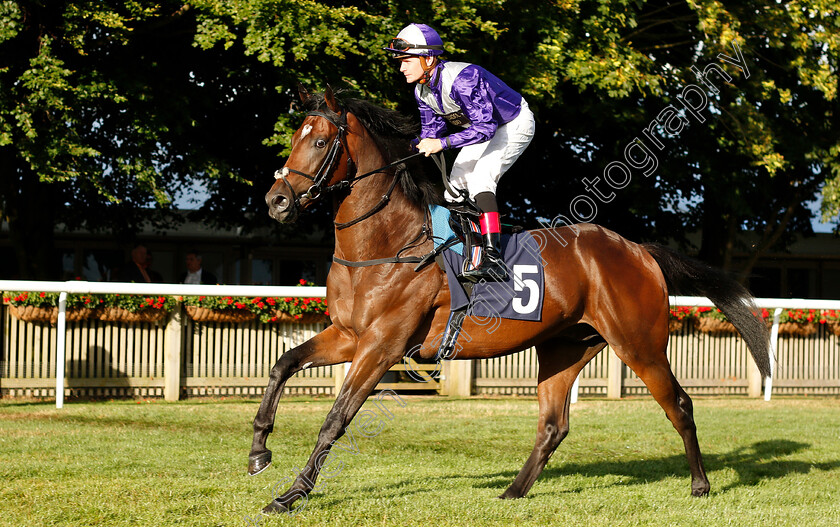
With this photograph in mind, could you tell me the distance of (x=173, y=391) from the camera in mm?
9219

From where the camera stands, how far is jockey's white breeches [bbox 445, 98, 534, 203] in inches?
189

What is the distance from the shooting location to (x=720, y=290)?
5820 mm

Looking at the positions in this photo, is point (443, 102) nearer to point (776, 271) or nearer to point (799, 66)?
point (799, 66)

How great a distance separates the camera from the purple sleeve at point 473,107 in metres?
4.55

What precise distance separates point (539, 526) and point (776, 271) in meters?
19.6

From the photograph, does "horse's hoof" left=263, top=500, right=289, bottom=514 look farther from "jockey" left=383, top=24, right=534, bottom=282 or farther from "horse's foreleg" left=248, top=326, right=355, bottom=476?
"jockey" left=383, top=24, right=534, bottom=282

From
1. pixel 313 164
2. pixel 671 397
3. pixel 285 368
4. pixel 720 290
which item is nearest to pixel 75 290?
pixel 285 368

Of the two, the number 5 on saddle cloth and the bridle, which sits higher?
the bridle

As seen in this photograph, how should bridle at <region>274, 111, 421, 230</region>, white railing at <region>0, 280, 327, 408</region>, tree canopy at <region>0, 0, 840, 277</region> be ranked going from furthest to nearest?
tree canopy at <region>0, 0, 840, 277</region> < white railing at <region>0, 280, 327, 408</region> < bridle at <region>274, 111, 421, 230</region>

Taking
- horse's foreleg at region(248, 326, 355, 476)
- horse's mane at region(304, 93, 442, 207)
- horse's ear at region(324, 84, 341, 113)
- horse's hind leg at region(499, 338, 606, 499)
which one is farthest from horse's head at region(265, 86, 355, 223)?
horse's hind leg at region(499, 338, 606, 499)

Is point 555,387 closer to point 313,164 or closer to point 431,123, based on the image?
point 431,123

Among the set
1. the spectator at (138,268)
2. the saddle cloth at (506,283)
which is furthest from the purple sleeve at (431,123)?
the spectator at (138,268)

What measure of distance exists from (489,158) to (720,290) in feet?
6.93

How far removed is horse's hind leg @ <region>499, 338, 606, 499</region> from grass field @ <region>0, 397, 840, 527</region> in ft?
0.94
